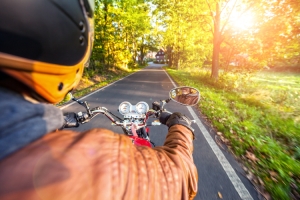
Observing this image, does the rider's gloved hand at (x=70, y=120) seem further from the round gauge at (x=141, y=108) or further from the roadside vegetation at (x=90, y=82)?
the roadside vegetation at (x=90, y=82)

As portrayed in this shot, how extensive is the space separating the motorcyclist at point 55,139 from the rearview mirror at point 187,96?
2.22 feet

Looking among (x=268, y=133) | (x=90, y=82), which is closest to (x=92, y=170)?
(x=268, y=133)

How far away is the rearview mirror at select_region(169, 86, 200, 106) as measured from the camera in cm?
163

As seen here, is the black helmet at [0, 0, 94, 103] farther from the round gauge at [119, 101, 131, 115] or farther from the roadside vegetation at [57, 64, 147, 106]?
the roadside vegetation at [57, 64, 147, 106]

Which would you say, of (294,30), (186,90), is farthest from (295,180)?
(294,30)

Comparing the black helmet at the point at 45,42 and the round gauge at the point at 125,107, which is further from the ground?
the black helmet at the point at 45,42

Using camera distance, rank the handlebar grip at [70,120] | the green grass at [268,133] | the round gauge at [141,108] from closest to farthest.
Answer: the handlebar grip at [70,120] < the round gauge at [141,108] < the green grass at [268,133]

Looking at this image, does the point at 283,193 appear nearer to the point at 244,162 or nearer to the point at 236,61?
the point at 244,162

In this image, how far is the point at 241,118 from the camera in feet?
17.6

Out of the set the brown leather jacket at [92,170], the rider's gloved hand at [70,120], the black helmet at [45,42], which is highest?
the black helmet at [45,42]

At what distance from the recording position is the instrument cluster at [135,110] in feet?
5.78

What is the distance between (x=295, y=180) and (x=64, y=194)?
3311mm

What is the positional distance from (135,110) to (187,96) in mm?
542

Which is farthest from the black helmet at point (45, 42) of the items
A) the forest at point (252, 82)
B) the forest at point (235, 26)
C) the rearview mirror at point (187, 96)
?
the forest at point (235, 26)
